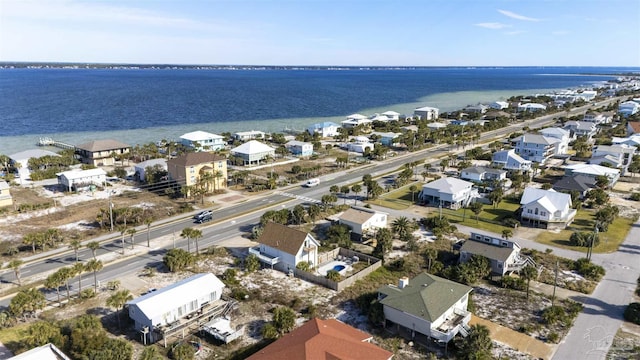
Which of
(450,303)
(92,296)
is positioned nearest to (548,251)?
(450,303)

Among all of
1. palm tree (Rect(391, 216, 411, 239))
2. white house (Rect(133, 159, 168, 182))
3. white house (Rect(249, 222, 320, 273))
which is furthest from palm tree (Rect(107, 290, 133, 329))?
white house (Rect(133, 159, 168, 182))

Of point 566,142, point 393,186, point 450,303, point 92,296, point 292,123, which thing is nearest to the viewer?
point 450,303

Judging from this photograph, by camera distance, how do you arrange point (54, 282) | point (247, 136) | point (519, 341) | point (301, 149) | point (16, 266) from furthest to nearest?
point (247, 136)
point (301, 149)
point (16, 266)
point (54, 282)
point (519, 341)

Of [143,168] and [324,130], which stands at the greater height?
[324,130]

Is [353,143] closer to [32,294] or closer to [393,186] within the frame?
[393,186]

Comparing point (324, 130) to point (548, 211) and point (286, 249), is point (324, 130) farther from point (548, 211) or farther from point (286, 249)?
point (286, 249)

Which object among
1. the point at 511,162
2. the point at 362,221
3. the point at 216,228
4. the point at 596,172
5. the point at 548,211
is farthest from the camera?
the point at 511,162

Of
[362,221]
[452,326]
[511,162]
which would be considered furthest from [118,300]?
[511,162]
